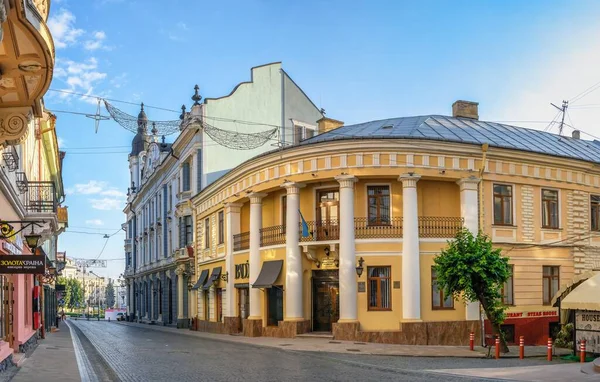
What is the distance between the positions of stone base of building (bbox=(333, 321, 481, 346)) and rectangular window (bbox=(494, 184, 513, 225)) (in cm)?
420

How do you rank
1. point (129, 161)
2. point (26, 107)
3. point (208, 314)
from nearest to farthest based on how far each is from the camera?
point (26, 107), point (208, 314), point (129, 161)

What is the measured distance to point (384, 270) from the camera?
26375mm

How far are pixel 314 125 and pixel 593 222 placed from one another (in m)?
20.0

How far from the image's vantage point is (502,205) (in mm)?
27031

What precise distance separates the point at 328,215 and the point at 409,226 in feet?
12.3

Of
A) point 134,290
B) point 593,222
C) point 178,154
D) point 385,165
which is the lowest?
point 134,290

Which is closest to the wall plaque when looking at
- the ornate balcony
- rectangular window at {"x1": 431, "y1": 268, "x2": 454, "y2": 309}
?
rectangular window at {"x1": 431, "y1": 268, "x2": 454, "y2": 309}

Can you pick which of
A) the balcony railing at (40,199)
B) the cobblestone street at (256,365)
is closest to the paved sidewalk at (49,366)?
the cobblestone street at (256,365)

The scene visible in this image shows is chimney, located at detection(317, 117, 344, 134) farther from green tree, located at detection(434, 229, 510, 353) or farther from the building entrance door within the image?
green tree, located at detection(434, 229, 510, 353)

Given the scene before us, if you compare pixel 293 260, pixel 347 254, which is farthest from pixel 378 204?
pixel 293 260

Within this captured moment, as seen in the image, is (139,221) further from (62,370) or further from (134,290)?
(62,370)

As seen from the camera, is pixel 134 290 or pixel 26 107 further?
pixel 134 290

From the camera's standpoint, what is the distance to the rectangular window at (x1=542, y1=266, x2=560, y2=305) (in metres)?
27.5

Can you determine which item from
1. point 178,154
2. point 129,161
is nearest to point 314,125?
point 178,154
